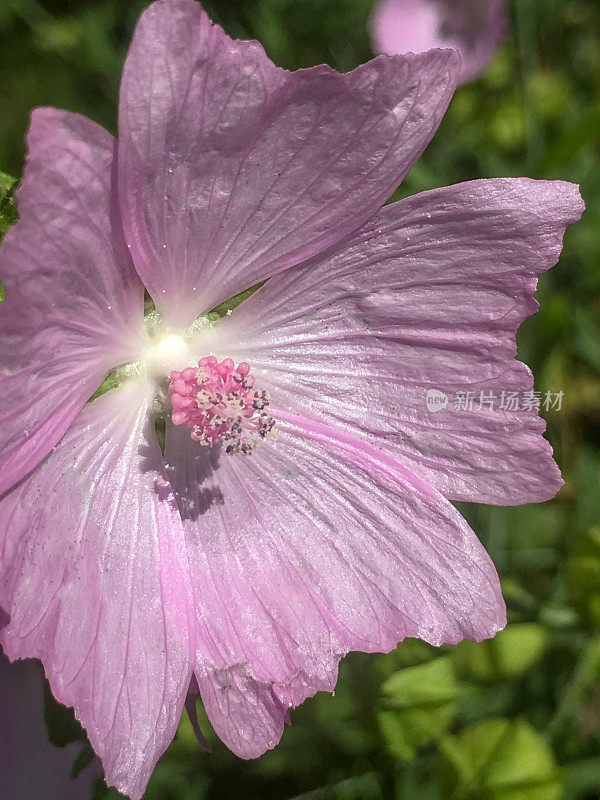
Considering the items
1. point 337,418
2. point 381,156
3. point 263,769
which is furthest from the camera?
point 263,769

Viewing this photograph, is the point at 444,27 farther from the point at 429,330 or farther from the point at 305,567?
the point at 305,567

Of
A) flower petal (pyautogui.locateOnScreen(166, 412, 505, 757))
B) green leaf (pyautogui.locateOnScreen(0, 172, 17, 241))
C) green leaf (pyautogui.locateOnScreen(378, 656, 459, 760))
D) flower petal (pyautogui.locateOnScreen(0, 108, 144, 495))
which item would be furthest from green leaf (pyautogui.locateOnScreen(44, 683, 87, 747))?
green leaf (pyautogui.locateOnScreen(0, 172, 17, 241))

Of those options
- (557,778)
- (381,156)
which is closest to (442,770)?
(557,778)

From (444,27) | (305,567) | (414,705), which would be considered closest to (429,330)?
(305,567)

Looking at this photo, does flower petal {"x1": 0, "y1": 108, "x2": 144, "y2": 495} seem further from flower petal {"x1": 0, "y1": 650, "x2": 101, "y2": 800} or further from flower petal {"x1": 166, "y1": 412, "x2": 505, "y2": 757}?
flower petal {"x1": 0, "y1": 650, "x2": 101, "y2": 800}

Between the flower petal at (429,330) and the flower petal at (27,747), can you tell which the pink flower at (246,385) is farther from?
the flower petal at (27,747)

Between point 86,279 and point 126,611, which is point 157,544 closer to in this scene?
point 126,611
